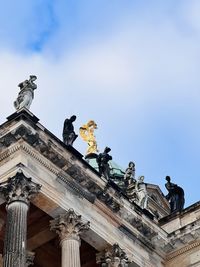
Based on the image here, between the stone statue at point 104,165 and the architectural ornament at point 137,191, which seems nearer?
the stone statue at point 104,165

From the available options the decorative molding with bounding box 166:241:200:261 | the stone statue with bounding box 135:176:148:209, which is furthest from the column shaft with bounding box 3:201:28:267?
the decorative molding with bounding box 166:241:200:261

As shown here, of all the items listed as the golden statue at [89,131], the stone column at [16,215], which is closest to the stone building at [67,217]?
the stone column at [16,215]

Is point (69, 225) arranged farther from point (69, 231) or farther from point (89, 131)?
point (89, 131)

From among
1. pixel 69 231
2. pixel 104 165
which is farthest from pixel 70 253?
pixel 104 165


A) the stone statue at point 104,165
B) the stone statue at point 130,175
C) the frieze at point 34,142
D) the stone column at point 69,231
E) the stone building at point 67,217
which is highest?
the stone statue at point 130,175

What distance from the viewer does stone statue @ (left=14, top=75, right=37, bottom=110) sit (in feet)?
84.8

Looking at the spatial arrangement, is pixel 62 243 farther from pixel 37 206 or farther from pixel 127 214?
pixel 127 214

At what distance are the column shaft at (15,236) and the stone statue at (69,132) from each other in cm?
404

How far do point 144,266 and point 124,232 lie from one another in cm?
161

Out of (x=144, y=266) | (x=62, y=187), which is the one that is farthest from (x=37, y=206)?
(x=144, y=266)

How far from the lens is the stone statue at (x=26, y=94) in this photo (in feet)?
84.8

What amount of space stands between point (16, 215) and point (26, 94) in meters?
5.10

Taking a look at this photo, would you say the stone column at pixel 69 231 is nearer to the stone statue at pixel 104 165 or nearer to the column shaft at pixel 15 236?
the column shaft at pixel 15 236

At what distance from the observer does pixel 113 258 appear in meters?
26.6
